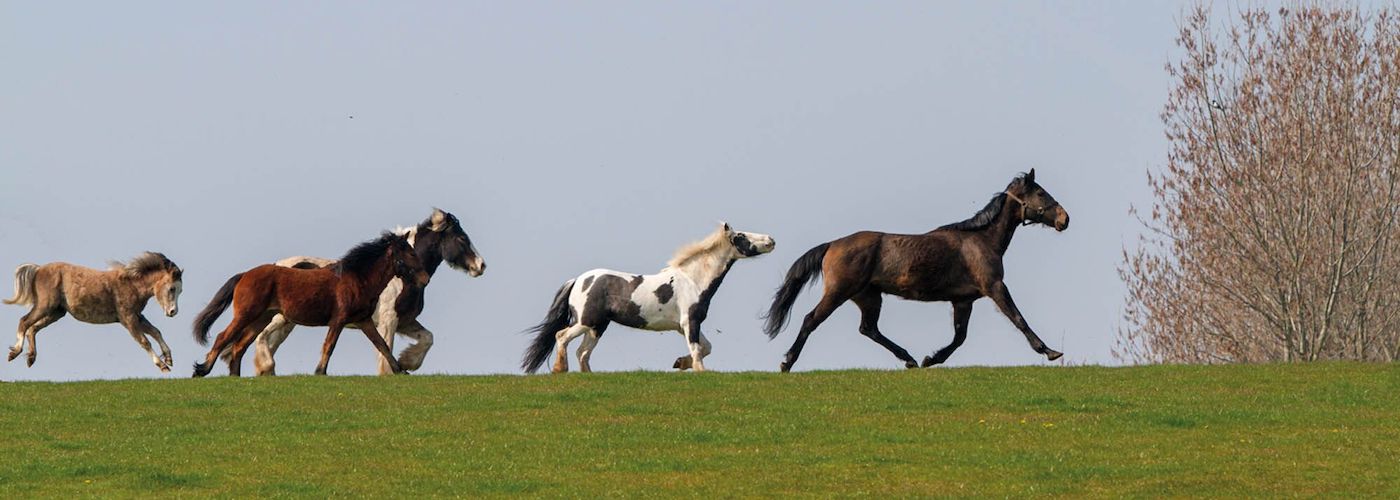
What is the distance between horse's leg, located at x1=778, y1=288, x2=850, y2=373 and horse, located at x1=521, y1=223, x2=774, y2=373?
1.09 m

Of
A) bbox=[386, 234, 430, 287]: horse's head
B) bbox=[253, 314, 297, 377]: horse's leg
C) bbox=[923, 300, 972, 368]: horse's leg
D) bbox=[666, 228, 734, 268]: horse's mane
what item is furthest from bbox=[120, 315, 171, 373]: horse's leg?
bbox=[923, 300, 972, 368]: horse's leg

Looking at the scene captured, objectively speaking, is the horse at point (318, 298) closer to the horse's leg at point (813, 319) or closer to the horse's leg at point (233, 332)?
the horse's leg at point (233, 332)

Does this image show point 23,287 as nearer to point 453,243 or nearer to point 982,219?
Answer: point 453,243

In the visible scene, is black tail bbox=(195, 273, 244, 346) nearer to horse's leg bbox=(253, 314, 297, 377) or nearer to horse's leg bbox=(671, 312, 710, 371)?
horse's leg bbox=(253, 314, 297, 377)

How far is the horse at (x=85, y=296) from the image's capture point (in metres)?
29.0

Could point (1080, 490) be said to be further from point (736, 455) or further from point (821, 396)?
point (821, 396)

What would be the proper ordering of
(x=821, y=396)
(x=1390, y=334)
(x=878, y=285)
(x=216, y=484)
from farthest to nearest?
(x=1390, y=334)
(x=878, y=285)
(x=821, y=396)
(x=216, y=484)

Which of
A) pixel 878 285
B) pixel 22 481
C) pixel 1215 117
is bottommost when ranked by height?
pixel 22 481

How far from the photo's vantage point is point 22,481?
17250mm

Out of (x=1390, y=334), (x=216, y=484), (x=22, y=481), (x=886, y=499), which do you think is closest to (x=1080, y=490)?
(x=886, y=499)

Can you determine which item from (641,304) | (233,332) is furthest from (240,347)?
(641,304)

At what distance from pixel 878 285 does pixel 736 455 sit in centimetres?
803

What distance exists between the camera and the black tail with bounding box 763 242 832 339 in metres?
26.0

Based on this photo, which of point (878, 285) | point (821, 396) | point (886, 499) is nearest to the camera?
point (886, 499)
